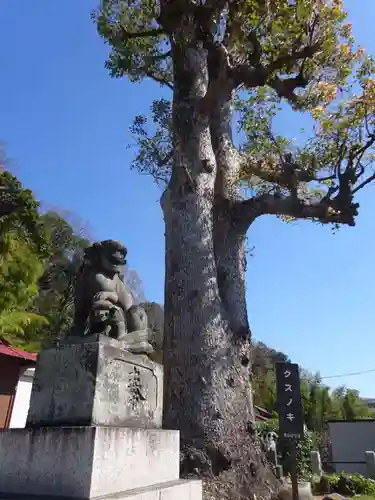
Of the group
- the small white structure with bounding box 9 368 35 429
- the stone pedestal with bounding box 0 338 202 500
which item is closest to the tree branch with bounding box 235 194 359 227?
the stone pedestal with bounding box 0 338 202 500

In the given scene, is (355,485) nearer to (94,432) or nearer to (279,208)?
(279,208)

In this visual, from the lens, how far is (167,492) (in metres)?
3.29

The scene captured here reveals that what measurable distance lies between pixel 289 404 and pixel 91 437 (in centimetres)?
453

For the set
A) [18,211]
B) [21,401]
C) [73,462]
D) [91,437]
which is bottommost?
[73,462]

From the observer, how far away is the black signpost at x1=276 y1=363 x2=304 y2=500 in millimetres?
6379

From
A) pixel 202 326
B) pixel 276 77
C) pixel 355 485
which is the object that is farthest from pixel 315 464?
pixel 276 77

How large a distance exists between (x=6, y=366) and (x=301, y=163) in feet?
29.9

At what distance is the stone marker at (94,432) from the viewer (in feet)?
9.36

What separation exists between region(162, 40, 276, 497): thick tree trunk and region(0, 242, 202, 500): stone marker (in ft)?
4.94

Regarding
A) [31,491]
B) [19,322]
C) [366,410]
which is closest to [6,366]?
[19,322]

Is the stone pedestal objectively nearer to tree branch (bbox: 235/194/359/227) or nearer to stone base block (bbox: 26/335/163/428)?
stone base block (bbox: 26/335/163/428)

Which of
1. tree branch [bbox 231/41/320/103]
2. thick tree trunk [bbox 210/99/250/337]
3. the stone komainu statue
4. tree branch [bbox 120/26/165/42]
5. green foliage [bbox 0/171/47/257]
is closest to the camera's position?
the stone komainu statue

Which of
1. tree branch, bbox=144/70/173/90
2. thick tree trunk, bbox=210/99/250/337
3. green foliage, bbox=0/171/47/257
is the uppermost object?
tree branch, bbox=144/70/173/90

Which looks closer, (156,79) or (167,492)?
(167,492)
